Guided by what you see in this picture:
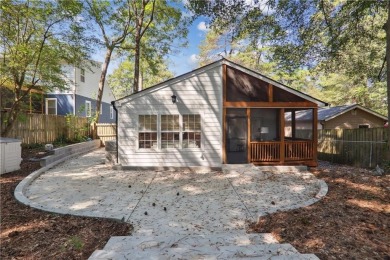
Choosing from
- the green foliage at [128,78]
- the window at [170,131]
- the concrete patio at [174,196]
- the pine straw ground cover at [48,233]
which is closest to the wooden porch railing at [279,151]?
the concrete patio at [174,196]

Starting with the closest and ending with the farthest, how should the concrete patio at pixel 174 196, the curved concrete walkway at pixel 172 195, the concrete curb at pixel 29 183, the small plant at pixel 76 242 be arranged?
the small plant at pixel 76 242 < the concrete patio at pixel 174 196 < the curved concrete walkway at pixel 172 195 < the concrete curb at pixel 29 183

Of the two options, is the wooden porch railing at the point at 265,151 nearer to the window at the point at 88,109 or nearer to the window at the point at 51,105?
the window at the point at 51,105

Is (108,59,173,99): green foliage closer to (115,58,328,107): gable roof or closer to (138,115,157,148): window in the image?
(115,58,328,107): gable roof

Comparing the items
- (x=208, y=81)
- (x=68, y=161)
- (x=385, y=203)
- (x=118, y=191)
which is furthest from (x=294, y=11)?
(x=68, y=161)

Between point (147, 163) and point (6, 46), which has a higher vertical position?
point (6, 46)

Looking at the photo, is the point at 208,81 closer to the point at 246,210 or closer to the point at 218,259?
the point at 246,210

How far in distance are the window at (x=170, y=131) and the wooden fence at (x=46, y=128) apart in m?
7.04

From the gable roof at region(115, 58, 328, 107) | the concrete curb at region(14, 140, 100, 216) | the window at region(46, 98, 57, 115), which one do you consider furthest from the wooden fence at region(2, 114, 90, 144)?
the gable roof at region(115, 58, 328, 107)

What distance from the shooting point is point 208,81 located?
32.9 ft

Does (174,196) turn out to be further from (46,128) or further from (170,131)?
(46,128)

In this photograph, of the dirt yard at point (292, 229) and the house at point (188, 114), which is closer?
the dirt yard at point (292, 229)

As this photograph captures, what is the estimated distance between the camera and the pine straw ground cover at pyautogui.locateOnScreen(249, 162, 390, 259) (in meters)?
3.41

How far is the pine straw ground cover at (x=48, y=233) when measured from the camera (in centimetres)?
348

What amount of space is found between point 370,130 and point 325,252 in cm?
1095
